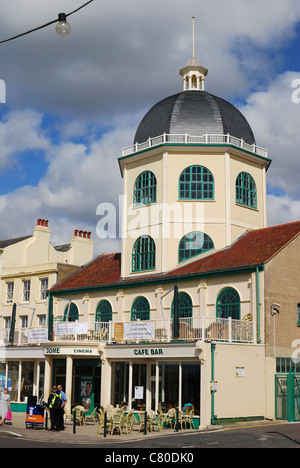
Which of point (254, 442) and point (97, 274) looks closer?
point (254, 442)

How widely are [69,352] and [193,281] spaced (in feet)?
21.1

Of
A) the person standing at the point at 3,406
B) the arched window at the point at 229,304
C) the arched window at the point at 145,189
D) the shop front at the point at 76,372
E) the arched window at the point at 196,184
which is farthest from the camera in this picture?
the arched window at the point at 145,189

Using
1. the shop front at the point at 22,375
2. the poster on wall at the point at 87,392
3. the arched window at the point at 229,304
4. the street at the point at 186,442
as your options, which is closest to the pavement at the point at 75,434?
the street at the point at 186,442

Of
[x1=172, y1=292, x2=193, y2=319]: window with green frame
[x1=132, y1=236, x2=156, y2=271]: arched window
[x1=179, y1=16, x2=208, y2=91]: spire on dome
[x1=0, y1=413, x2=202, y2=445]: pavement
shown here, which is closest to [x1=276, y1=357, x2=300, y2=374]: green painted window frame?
[x1=172, y1=292, x2=193, y2=319]: window with green frame

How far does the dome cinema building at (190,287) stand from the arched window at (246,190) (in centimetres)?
5

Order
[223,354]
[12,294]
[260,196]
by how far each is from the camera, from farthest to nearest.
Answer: [12,294] < [260,196] < [223,354]

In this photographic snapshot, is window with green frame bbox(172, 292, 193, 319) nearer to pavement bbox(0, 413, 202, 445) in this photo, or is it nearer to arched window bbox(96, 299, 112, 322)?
arched window bbox(96, 299, 112, 322)

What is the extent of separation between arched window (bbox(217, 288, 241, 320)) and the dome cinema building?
0.16 ft

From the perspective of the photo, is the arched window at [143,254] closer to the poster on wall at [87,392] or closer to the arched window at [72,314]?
the arched window at [72,314]

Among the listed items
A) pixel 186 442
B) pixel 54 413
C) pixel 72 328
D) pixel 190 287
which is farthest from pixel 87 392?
pixel 186 442

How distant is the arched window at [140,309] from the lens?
29.9 meters

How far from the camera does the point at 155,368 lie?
84.7 ft
